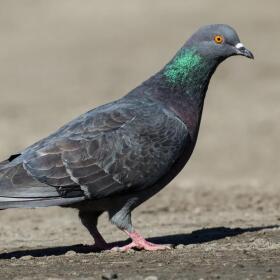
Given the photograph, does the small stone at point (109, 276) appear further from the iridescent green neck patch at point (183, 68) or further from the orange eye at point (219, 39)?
the orange eye at point (219, 39)

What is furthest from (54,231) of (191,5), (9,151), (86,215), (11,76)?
(191,5)

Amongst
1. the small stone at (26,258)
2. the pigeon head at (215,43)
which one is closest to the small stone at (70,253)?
the small stone at (26,258)

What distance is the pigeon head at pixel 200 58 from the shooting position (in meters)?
9.09

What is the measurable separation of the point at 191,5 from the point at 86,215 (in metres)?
24.3

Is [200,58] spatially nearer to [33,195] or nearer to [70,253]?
[33,195]

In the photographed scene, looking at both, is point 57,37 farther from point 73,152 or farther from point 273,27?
point 73,152

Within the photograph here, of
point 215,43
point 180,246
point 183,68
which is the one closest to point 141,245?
point 180,246

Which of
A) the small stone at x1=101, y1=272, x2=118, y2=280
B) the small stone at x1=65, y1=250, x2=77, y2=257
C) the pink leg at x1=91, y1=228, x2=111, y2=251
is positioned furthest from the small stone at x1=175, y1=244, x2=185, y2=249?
the small stone at x1=101, y1=272, x2=118, y2=280

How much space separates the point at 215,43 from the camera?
361 inches

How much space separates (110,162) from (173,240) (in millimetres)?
1156

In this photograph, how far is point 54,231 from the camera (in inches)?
425

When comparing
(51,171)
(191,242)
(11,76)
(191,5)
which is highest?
(191,5)

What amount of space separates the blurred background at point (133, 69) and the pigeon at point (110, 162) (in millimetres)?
5272

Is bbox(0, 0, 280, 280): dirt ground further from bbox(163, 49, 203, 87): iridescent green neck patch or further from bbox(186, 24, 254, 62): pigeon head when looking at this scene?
bbox(186, 24, 254, 62): pigeon head
